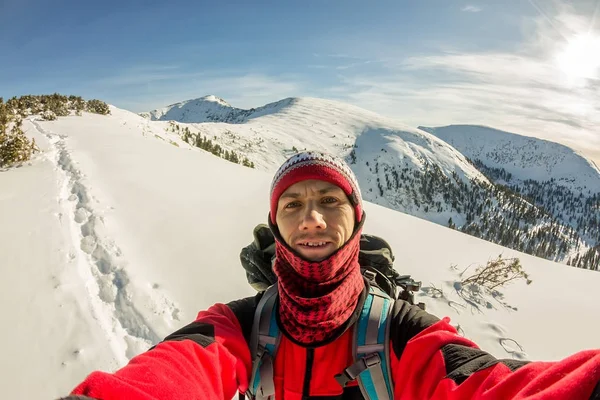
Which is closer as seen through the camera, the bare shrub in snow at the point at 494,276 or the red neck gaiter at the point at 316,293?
the red neck gaiter at the point at 316,293

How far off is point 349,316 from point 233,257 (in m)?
3.34

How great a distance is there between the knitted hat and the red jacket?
682 mm

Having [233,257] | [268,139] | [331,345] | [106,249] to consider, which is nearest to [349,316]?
[331,345]

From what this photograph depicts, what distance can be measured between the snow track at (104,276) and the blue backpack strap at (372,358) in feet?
Result: 7.00

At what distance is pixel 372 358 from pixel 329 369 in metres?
0.26

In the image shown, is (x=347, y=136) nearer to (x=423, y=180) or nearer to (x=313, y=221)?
(x=423, y=180)

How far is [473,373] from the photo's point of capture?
1.18 meters

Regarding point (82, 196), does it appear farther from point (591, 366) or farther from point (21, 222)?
point (591, 366)

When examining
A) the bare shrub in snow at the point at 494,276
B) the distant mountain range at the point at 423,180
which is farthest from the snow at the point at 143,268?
the distant mountain range at the point at 423,180

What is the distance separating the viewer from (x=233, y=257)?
186 inches

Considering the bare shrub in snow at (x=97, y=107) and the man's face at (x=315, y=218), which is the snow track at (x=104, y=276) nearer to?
the man's face at (x=315, y=218)

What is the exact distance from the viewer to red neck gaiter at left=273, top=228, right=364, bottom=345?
1.59 meters

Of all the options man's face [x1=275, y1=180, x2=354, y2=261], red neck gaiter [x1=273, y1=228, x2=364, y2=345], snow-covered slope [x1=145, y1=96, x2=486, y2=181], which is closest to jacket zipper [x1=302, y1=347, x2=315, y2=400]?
red neck gaiter [x1=273, y1=228, x2=364, y2=345]

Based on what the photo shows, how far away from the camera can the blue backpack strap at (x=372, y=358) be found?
5.01ft
